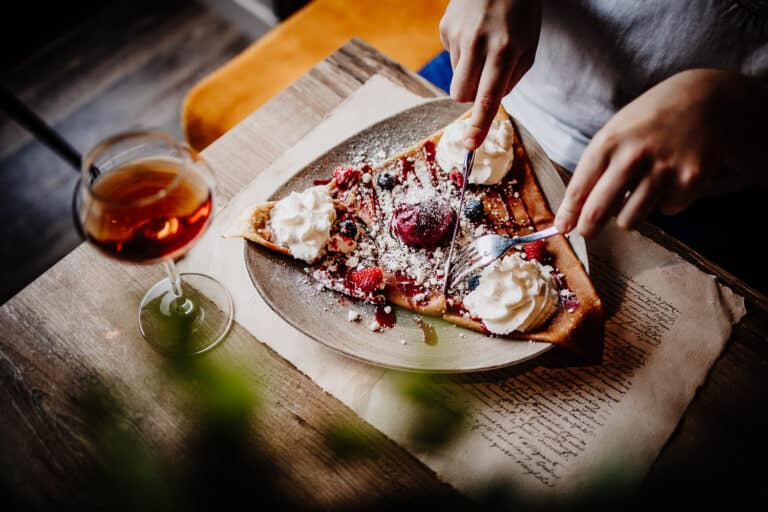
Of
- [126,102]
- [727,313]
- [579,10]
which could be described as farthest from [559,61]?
[126,102]

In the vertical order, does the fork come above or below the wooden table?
above

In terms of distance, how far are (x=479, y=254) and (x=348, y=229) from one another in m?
0.28

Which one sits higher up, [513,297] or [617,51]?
[617,51]

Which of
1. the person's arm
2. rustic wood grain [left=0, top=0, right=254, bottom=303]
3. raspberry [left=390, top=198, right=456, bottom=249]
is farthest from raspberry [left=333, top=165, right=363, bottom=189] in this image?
rustic wood grain [left=0, top=0, right=254, bottom=303]

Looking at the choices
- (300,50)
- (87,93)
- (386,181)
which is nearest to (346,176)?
(386,181)

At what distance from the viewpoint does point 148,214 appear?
876 millimetres

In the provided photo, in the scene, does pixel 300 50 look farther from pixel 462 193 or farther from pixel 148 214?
pixel 148 214

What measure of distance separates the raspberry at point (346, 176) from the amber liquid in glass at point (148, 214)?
0.38 meters

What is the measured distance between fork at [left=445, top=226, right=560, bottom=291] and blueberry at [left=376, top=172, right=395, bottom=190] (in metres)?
0.23

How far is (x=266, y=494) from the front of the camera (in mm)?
967

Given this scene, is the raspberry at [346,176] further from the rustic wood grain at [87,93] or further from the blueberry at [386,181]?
the rustic wood grain at [87,93]

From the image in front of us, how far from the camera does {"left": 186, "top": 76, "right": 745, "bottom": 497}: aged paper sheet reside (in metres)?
1.00

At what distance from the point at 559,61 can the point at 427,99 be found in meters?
0.32

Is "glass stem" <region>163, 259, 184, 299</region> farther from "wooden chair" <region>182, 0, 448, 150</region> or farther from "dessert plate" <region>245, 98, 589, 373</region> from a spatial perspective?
"wooden chair" <region>182, 0, 448, 150</region>
